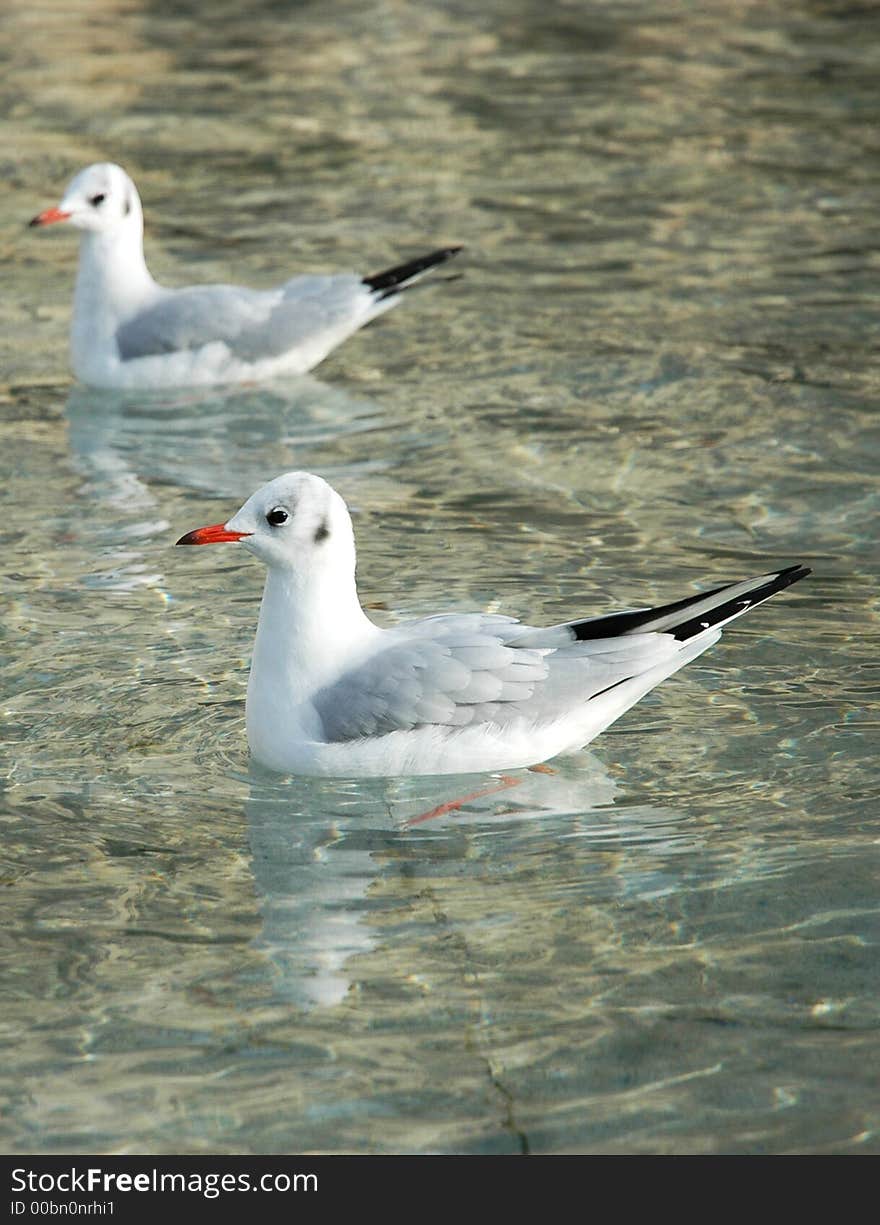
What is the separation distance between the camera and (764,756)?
280 inches

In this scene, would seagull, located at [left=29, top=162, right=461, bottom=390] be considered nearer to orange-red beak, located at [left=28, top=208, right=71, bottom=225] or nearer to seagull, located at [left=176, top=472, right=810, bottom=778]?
orange-red beak, located at [left=28, top=208, right=71, bottom=225]

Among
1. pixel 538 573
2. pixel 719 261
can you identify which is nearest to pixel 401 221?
pixel 719 261

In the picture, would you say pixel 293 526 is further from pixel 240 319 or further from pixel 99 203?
pixel 99 203

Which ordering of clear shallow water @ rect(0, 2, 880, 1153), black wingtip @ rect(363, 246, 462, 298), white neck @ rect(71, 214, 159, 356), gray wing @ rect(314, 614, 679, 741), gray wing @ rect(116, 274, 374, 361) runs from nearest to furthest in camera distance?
clear shallow water @ rect(0, 2, 880, 1153) < gray wing @ rect(314, 614, 679, 741) < gray wing @ rect(116, 274, 374, 361) < white neck @ rect(71, 214, 159, 356) < black wingtip @ rect(363, 246, 462, 298)

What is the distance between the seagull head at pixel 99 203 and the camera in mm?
11875

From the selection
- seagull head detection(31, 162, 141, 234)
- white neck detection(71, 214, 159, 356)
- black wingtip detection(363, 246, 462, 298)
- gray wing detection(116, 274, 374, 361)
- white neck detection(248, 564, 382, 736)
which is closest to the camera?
white neck detection(248, 564, 382, 736)

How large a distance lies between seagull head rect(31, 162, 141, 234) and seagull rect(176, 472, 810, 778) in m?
5.50

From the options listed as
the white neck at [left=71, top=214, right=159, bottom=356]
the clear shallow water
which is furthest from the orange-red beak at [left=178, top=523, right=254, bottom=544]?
the white neck at [left=71, top=214, right=159, bottom=356]

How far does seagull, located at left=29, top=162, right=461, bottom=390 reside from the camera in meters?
11.5

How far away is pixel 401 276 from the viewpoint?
12.0 metres

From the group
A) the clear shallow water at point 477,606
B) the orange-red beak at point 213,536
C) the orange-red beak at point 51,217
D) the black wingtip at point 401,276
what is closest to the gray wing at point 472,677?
the clear shallow water at point 477,606

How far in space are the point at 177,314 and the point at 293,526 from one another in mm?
5020
